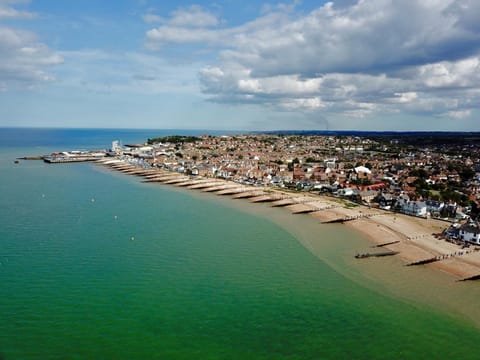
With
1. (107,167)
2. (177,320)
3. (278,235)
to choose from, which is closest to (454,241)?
(278,235)

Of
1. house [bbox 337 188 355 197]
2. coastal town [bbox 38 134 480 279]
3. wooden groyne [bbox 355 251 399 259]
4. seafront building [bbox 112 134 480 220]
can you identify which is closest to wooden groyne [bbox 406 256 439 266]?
coastal town [bbox 38 134 480 279]

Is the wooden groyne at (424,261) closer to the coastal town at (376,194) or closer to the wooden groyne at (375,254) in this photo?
the coastal town at (376,194)

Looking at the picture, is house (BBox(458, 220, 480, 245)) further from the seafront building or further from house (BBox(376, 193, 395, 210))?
house (BBox(376, 193, 395, 210))

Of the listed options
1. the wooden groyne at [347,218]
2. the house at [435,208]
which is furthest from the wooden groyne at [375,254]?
the house at [435,208]

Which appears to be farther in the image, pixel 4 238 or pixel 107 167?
pixel 107 167

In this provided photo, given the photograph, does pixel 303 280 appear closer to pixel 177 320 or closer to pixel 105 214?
pixel 177 320

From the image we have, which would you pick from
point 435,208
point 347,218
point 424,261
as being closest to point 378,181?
point 435,208
